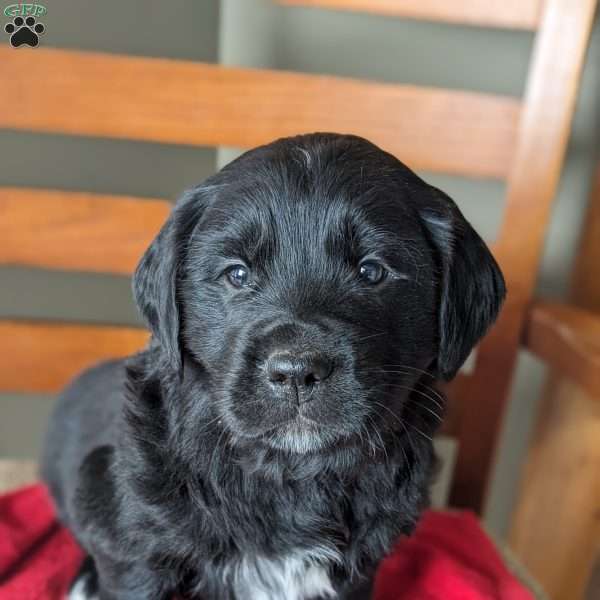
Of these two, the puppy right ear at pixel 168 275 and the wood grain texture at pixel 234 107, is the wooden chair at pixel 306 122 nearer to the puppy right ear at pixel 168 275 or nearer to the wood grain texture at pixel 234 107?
the wood grain texture at pixel 234 107

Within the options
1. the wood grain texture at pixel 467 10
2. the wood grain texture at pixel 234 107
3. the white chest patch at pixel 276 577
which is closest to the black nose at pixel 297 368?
the white chest patch at pixel 276 577

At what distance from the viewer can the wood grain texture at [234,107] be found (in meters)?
1.45

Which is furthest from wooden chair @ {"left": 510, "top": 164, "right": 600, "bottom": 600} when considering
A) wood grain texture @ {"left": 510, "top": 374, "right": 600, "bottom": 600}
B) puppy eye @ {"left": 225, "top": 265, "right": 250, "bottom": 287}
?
puppy eye @ {"left": 225, "top": 265, "right": 250, "bottom": 287}

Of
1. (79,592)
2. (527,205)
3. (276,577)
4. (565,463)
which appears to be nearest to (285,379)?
(276,577)

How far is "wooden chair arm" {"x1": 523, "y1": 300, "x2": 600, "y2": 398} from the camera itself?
4.50 ft

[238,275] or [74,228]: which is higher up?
[238,275]

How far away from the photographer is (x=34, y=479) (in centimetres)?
168

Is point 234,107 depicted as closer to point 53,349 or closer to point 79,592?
point 53,349

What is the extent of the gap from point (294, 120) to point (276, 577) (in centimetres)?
93

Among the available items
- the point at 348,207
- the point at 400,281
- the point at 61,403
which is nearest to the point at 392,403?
the point at 400,281

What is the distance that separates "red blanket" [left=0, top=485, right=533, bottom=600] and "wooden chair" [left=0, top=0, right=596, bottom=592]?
1.09ft

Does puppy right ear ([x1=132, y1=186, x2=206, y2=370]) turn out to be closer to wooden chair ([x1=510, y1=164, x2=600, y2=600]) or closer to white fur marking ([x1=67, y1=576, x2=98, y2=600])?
white fur marking ([x1=67, y1=576, x2=98, y2=600])

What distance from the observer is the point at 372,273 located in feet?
3.16

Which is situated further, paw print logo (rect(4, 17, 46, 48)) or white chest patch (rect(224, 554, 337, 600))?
paw print logo (rect(4, 17, 46, 48))
